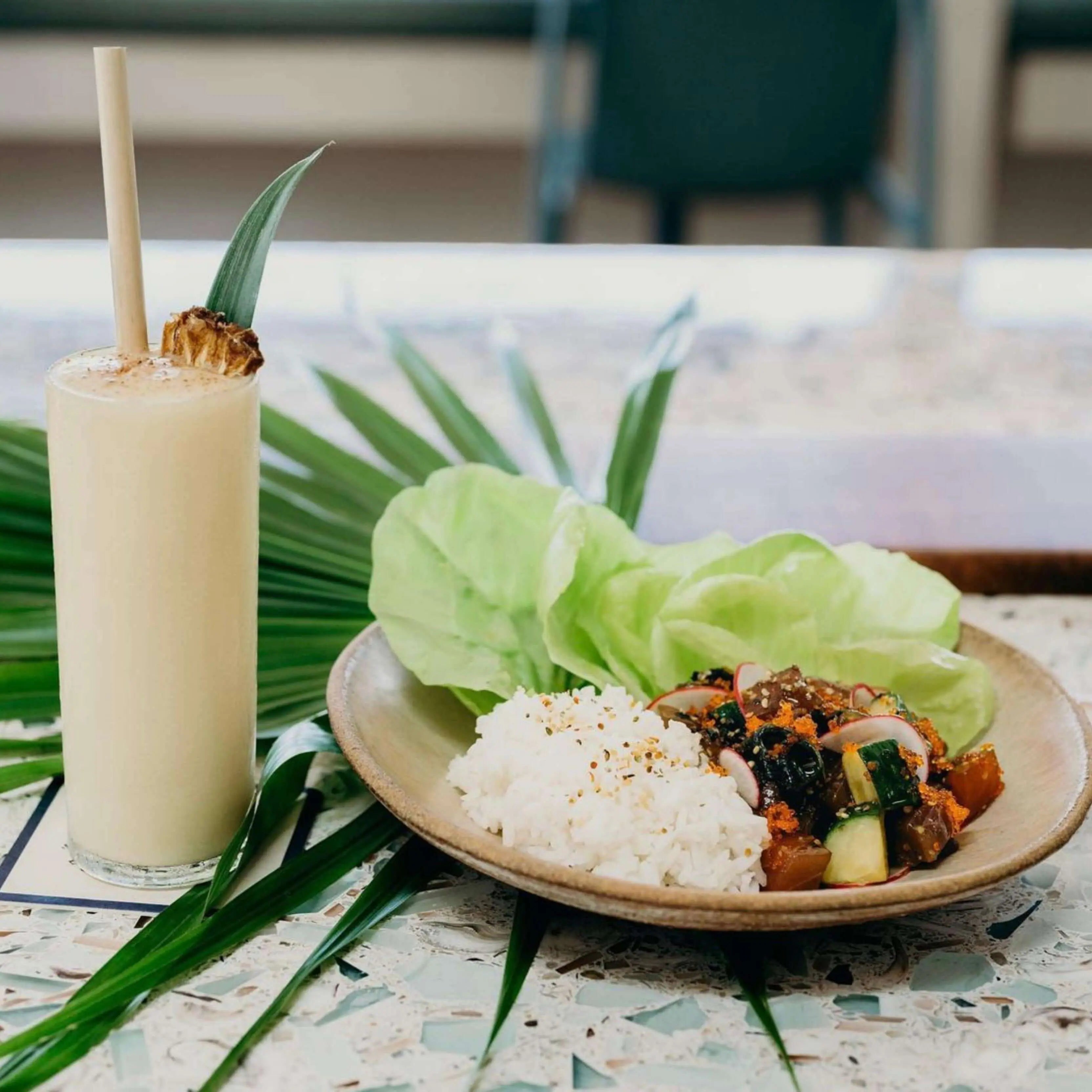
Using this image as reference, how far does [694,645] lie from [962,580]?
0.47 metres

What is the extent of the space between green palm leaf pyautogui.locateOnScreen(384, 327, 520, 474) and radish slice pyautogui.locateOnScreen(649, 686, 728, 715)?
481 millimetres

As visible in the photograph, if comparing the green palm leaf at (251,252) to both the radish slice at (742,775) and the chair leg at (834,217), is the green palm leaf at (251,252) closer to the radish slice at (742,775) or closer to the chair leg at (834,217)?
the radish slice at (742,775)

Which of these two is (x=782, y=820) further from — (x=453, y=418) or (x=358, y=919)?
(x=453, y=418)

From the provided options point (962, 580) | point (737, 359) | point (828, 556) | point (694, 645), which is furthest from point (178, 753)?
point (737, 359)

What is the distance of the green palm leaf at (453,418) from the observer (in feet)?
4.81

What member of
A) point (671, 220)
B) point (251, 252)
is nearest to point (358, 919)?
point (251, 252)

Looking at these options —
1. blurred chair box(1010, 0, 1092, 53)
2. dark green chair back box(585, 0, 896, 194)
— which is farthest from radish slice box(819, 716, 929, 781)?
blurred chair box(1010, 0, 1092, 53)

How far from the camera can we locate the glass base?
0.93 metres

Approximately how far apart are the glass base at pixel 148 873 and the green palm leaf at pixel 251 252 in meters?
0.34

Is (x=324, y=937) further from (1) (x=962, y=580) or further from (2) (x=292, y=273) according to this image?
(2) (x=292, y=273)

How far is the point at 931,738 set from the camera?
963 mm

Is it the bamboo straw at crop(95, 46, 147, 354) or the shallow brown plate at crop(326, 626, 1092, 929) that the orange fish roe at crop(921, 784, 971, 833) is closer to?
the shallow brown plate at crop(326, 626, 1092, 929)

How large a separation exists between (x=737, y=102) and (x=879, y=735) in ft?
9.19

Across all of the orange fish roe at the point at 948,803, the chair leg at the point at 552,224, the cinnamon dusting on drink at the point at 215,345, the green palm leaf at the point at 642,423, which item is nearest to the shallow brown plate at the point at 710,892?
the orange fish roe at the point at 948,803
